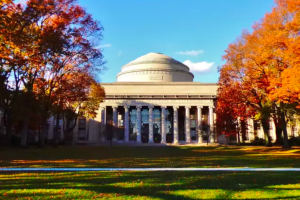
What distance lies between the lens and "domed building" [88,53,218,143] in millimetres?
59312

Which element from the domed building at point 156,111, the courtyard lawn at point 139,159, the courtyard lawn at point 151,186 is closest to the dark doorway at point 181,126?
the domed building at point 156,111

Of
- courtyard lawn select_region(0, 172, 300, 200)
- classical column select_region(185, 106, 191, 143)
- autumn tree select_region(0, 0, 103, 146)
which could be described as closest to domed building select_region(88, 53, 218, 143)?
classical column select_region(185, 106, 191, 143)

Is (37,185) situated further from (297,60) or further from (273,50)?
(273,50)

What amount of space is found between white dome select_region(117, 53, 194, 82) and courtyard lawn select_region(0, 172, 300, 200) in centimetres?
6084

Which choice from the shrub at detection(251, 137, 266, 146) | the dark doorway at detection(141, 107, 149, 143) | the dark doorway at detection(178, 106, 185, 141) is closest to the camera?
the shrub at detection(251, 137, 266, 146)

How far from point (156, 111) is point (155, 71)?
1410cm

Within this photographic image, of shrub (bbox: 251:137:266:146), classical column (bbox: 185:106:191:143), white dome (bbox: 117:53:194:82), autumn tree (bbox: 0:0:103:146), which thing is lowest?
shrub (bbox: 251:137:266:146)

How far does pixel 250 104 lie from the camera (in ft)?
107

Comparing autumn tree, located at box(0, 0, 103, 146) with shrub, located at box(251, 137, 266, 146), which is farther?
shrub, located at box(251, 137, 266, 146)

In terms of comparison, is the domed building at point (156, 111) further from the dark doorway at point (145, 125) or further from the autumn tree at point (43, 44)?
the autumn tree at point (43, 44)

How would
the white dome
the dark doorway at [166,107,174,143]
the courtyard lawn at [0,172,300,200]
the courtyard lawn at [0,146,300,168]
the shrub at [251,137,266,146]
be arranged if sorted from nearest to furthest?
the courtyard lawn at [0,172,300,200] < the courtyard lawn at [0,146,300,168] < the shrub at [251,137,266,146] < the dark doorway at [166,107,174,143] < the white dome

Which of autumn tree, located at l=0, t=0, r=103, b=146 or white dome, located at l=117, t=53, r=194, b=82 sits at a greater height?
white dome, located at l=117, t=53, r=194, b=82

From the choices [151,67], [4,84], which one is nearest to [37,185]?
[4,84]

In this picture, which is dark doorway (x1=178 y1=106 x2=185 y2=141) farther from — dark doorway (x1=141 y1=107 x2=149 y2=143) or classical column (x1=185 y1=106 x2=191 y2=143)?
dark doorway (x1=141 y1=107 x2=149 y2=143)
